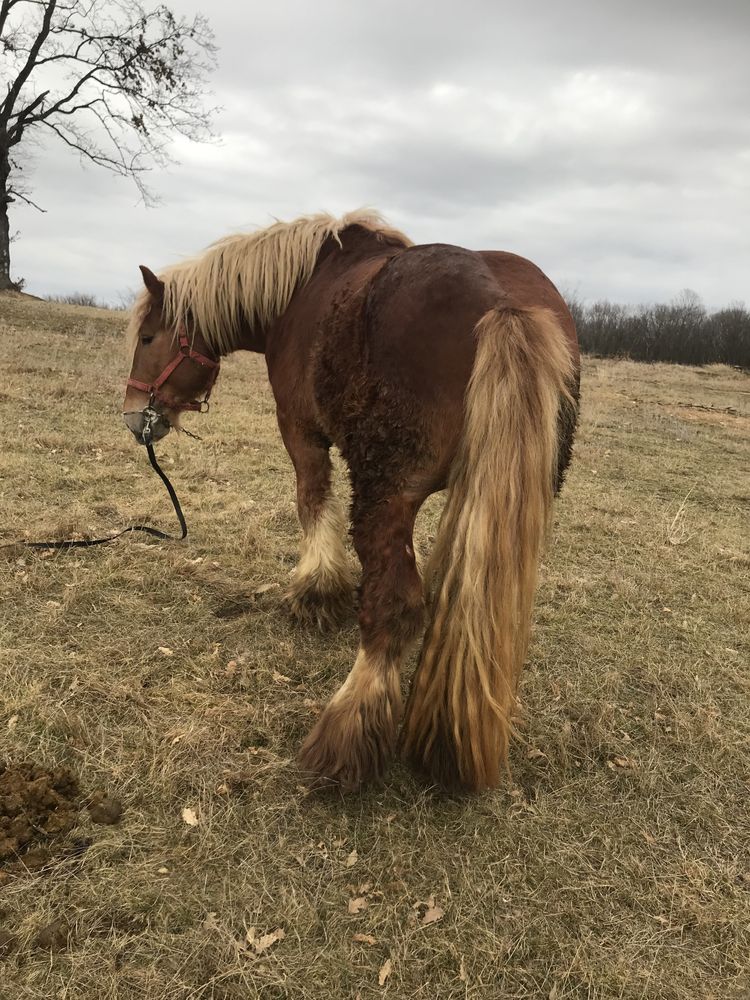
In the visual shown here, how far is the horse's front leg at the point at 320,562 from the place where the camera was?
11.8ft

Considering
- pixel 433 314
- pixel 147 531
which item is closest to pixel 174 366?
pixel 147 531

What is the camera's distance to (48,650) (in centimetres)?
307

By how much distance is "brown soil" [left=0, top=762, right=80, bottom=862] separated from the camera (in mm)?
1991

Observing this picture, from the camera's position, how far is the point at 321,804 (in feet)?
7.63

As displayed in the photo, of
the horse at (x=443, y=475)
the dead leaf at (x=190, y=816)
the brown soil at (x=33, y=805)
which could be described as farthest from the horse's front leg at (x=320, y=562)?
the brown soil at (x=33, y=805)

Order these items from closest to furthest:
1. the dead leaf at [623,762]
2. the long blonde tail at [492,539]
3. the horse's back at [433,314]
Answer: the long blonde tail at [492,539] < the horse's back at [433,314] < the dead leaf at [623,762]

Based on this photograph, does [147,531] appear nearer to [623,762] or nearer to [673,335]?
[623,762]

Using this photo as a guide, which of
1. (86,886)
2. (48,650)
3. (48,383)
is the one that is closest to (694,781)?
(86,886)

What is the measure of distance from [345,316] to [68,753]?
2108mm

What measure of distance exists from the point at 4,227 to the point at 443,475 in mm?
22013

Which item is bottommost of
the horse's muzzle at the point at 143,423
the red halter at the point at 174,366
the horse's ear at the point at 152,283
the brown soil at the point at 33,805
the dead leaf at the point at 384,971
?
the dead leaf at the point at 384,971

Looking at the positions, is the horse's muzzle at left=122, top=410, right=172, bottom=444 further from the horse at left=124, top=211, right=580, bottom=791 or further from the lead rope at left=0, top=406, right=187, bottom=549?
the horse at left=124, top=211, right=580, bottom=791

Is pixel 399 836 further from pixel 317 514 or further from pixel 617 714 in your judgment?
pixel 317 514

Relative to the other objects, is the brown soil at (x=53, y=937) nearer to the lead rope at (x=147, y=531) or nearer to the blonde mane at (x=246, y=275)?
the lead rope at (x=147, y=531)
